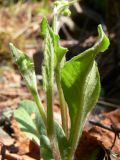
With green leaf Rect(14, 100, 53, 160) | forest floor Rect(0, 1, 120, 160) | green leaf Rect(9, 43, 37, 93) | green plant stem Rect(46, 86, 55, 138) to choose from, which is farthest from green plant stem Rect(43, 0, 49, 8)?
green plant stem Rect(46, 86, 55, 138)

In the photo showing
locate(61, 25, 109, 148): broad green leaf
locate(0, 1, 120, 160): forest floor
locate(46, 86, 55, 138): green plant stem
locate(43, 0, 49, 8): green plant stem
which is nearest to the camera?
locate(61, 25, 109, 148): broad green leaf

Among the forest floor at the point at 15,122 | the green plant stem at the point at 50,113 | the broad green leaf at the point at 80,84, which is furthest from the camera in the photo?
the forest floor at the point at 15,122

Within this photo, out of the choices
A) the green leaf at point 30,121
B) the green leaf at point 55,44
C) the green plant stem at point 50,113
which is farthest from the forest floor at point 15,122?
the green leaf at point 55,44

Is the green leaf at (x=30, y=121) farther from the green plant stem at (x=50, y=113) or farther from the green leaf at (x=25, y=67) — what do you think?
the green leaf at (x=25, y=67)

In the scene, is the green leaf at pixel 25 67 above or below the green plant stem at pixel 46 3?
above

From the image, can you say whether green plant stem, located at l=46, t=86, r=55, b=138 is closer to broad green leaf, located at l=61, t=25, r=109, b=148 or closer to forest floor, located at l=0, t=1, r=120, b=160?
broad green leaf, located at l=61, t=25, r=109, b=148

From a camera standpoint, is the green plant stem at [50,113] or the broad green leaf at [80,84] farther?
the green plant stem at [50,113]

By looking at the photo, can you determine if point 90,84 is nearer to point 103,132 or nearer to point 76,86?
point 76,86

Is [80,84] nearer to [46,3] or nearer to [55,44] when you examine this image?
[55,44]

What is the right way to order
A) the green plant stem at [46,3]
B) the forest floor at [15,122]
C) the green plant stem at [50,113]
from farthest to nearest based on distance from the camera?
the green plant stem at [46,3] → the forest floor at [15,122] → the green plant stem at [50,113]

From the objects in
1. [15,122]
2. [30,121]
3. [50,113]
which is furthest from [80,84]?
[15,122]
